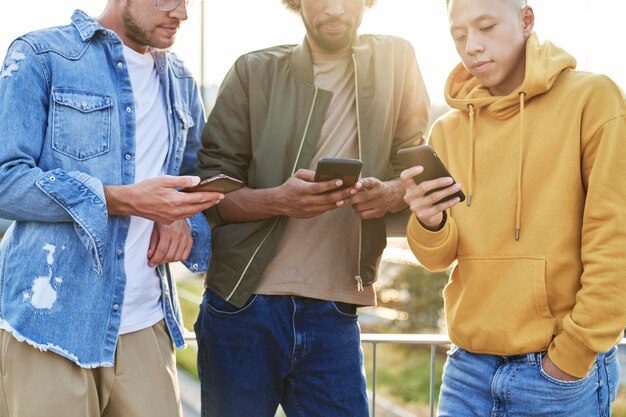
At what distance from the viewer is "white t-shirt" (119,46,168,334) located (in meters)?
2.44

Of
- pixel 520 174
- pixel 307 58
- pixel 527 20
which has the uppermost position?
pixel 527 20

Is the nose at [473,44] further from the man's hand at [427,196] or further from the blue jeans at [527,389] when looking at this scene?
the blue jeans at [527,389]

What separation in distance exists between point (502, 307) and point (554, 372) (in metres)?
0.22

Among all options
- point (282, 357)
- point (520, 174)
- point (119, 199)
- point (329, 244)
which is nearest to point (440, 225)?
point (520, 174)

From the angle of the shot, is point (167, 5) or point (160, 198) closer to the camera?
point (160, 198)

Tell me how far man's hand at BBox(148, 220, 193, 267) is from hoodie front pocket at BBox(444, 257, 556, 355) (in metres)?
0.89

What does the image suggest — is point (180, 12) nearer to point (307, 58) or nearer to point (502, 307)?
point (307, 58)

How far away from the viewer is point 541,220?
2.13 m

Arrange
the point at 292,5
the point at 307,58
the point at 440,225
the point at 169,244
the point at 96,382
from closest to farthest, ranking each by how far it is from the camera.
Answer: the point at 440,225, the point at 96,382, the point at 169,244, the point at 307,58, the point at 292,5

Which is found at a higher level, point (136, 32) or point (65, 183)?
point (136, 32)

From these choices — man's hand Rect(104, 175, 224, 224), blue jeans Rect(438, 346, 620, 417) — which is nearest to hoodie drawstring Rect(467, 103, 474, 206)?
blue jeans Rect(438, 346, 620, 417)

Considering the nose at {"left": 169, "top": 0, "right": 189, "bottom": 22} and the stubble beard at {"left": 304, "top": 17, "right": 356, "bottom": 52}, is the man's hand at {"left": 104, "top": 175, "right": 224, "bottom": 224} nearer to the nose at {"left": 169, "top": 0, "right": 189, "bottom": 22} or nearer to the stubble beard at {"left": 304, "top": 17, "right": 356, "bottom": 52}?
the nose at {"left": 169, "top": 0, "right": 189, "bottom": 22}

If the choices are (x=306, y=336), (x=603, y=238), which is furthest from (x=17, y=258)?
(x=603, y=238)

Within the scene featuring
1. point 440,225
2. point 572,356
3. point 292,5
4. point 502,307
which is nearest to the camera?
point 572,356
